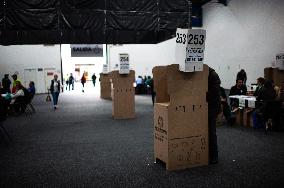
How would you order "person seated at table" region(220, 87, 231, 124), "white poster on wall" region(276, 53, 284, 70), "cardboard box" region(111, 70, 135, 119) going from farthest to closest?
"white poster on wall" region(276, 53, 284, 70)
"cardboard box" region(111, 70, 135, 119)
"person seated at table" region(220, 87, 231, 124)

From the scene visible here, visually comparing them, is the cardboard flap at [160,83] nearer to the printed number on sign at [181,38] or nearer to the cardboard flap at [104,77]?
the printed number on sign at [181,38]

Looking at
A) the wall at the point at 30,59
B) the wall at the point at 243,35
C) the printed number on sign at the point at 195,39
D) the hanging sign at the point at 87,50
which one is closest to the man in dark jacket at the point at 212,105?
the printed number on sign at the point at 195,39

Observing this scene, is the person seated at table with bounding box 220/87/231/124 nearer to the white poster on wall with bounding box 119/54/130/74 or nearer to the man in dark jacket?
the white poster on wall with bounding box 119/54/130/74

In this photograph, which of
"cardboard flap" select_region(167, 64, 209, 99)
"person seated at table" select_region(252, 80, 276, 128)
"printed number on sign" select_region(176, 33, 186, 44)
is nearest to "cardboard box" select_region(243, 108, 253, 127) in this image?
"person seated at table" select_region(252, 80, 276, 128)

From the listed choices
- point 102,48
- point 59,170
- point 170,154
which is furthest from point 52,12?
point 102,48

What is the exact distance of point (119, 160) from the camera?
16.3ft

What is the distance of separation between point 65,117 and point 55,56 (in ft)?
45.0

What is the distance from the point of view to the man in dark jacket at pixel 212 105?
4582 mm

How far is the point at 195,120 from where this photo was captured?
446cm

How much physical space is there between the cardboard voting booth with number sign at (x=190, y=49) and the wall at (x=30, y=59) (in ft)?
64.8

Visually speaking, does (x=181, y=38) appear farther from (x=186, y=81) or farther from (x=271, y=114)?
(x=271, y=114)

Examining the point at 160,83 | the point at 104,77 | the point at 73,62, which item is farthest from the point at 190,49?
the point at 73,62

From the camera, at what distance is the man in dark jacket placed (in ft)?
15.0

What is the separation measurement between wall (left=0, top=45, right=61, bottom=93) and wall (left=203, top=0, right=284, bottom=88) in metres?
11.2
